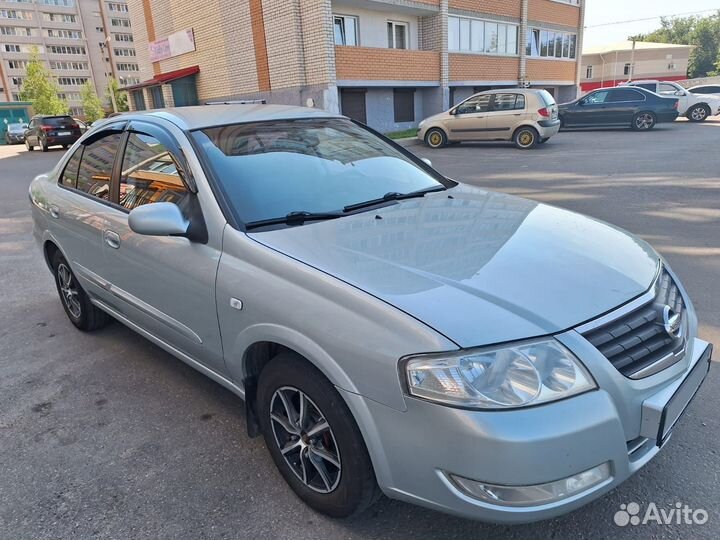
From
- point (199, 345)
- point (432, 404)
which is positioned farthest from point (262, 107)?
point (432, 404)

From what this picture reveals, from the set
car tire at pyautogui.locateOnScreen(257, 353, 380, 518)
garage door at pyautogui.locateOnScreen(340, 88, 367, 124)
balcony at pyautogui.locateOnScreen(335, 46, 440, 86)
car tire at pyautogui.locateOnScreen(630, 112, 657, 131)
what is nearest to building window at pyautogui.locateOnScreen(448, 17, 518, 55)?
balcony at pyautogui.locateOnScreen(335, 46, 440, 86)

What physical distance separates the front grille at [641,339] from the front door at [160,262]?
1682 millimetres

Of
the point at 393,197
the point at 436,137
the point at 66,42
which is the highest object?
the point at 66,42

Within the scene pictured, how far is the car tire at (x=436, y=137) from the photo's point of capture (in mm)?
15953

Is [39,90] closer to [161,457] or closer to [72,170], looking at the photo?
[72,170]

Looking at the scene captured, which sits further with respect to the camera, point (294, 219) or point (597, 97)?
point (597, 97)

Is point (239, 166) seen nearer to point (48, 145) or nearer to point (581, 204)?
point (581, 204)

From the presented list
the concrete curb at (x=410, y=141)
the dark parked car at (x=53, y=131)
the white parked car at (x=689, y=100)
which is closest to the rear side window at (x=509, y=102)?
the concrete curb at (x=410, y=141)

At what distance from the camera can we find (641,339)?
190 cm

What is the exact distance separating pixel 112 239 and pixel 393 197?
176cm

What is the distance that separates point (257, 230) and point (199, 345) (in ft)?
2.41

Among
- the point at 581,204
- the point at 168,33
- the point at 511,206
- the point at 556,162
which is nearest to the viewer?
the point at 511,206

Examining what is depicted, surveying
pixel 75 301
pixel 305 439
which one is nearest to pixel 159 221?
pixel 305 439

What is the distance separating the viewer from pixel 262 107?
11.7 ft
